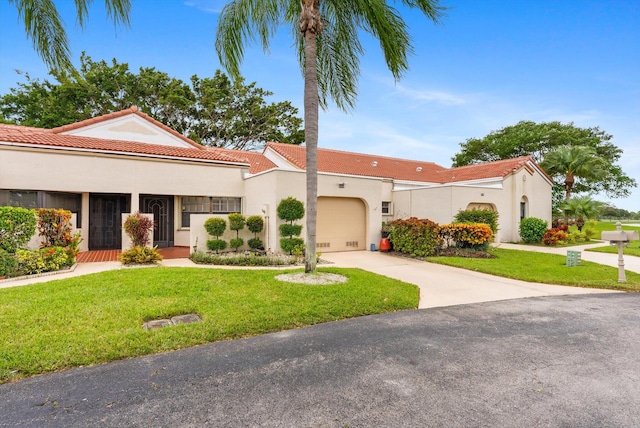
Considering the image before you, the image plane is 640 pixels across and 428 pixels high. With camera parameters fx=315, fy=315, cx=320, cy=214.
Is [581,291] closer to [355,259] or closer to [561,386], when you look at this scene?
[561,386]

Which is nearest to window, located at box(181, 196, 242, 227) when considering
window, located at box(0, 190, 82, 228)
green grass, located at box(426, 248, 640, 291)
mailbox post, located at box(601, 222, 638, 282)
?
window, located at box(0, 190, 82, 228)

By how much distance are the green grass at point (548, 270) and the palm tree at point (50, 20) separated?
40.1 feet

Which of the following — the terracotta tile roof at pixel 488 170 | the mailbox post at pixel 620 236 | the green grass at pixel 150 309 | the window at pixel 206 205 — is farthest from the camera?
the terracotta tile roof at pixel 488 170

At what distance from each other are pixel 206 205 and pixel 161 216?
231 cm

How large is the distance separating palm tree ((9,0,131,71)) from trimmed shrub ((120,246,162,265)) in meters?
5.84

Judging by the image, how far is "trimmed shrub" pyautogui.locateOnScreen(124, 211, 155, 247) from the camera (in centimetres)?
1123

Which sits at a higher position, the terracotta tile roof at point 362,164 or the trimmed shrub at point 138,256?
the terracotta tile roof at point 362,164

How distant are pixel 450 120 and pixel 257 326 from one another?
18517 millimetres

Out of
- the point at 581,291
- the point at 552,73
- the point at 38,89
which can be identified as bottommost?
the point at 581,291

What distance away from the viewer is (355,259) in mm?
13117

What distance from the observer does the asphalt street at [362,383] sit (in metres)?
2.82

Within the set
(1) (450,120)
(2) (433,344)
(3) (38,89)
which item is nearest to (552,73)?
(1) (450,120)

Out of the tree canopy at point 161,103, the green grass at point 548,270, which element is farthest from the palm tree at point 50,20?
the tree canopy at point 161,103

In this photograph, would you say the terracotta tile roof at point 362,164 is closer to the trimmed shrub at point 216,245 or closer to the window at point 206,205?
the window at point 206,205
